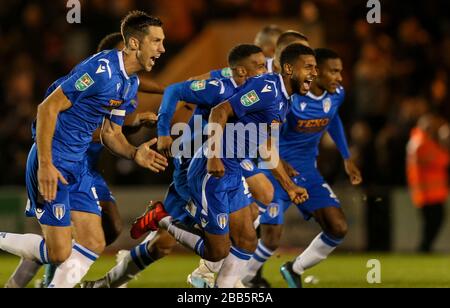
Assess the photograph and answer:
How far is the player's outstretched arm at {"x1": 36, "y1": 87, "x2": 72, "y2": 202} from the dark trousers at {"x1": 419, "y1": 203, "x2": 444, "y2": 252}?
8.13 metres

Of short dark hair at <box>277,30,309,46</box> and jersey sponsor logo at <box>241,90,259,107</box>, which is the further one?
short dark hair at <box>277,30,309,46</box>

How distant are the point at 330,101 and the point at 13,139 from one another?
6766mm

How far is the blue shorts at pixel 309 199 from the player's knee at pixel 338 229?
0.56 feet

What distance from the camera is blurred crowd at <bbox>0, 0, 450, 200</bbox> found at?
15383 mm

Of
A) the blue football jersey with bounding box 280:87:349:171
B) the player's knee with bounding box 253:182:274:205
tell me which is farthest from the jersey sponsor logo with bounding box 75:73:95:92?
the blue football jersey with bounding box 280:87:349:171

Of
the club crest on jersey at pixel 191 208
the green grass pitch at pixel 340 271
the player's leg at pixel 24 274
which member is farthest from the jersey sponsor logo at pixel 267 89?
the green grass pitch at pixel 340 271

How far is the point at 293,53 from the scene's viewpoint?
8766 millimetres

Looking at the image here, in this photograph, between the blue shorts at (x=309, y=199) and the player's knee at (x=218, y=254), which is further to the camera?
the blue shorts at (x=309, y=199)

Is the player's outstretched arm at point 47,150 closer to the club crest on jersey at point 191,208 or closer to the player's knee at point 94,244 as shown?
the player's knee at point 94,244

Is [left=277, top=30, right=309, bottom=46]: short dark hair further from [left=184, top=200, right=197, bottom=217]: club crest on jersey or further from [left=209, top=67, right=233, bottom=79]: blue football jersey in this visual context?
[left=184, top=200, right=197, bottom=217]: club crest on jersey

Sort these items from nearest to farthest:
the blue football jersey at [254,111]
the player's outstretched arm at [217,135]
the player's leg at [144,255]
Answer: the player's outstretched arm at [217,135] → the blue football jersey at [254,111] → the player's leg at [144,255]

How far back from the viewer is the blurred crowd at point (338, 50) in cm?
1538
